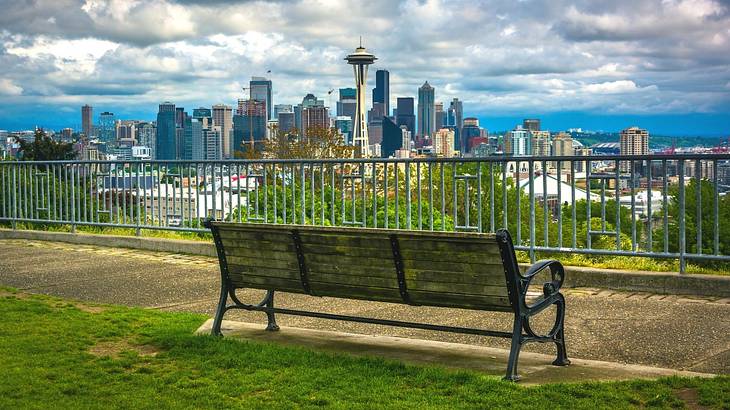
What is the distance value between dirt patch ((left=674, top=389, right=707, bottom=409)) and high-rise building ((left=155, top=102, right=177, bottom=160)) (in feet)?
280

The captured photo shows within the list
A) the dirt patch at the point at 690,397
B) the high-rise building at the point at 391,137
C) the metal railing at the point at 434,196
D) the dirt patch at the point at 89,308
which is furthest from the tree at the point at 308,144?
the high-rise building at the point at 391,137

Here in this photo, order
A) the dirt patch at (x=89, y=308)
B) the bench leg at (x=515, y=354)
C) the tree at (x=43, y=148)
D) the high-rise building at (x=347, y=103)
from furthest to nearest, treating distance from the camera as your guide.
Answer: the high-rise building at (x=347, y=103), the tree at (x=43, y=148), the dirt patch at (x=89, y=308), the bench leg at (x=515, y=354)

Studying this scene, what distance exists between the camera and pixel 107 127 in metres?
100

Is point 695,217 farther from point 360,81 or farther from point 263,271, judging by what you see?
point 360,81

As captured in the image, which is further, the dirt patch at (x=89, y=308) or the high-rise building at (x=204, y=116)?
the high-rise building at (x=204, y=116)

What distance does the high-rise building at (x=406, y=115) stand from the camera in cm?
18412

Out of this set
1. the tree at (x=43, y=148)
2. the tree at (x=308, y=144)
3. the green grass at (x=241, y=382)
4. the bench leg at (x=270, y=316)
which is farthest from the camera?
the tree at (x=43, y=148)

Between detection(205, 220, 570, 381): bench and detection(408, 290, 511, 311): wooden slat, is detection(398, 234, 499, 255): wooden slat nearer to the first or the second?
Result: detection(205, 220, 570, 381): bench

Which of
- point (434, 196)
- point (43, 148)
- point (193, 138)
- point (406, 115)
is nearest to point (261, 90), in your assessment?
point (193, 138)

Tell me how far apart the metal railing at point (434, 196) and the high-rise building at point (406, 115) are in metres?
161

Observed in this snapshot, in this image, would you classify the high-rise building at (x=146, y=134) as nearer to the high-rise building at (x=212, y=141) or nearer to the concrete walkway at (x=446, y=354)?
the high-rise building at (x=212, y=141)

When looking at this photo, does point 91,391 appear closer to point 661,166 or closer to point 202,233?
point 661,166

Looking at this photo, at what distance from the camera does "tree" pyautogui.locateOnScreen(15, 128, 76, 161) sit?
42.7m

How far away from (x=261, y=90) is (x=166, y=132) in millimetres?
31061
